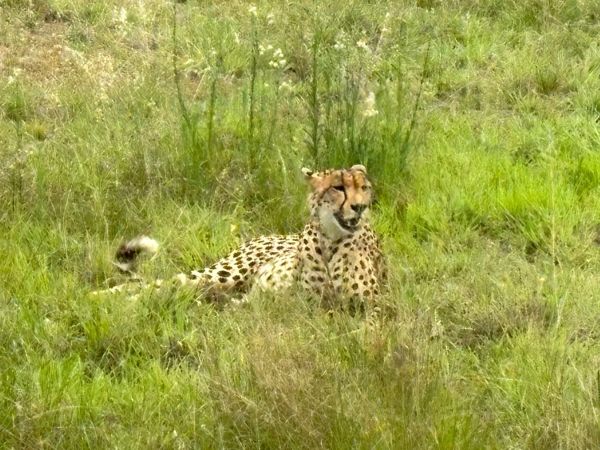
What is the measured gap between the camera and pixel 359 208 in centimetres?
446

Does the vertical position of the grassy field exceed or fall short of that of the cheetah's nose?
it falls short

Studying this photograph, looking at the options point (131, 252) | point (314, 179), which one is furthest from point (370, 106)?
point (131, 252)

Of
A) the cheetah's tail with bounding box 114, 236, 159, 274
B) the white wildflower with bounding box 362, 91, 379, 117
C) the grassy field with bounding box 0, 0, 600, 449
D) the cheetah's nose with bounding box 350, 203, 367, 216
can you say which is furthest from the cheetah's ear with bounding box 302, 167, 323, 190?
the cheetah's tail with bounding box 114, 236, 159, 274

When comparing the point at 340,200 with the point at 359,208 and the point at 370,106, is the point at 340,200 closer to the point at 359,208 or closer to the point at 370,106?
the point at 359,208

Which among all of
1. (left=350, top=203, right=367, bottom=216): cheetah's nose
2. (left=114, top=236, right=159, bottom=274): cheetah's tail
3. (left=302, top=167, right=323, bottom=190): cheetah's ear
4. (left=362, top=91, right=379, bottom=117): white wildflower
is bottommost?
(left=114, top=236, right=159, bottom=274): cheetah's tail

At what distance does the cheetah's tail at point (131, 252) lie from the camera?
15.2 feet

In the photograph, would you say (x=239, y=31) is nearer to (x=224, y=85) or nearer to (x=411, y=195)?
(x=224, y=85)

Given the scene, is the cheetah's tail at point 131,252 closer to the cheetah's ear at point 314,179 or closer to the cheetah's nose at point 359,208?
the cheetah's ear at point 314,179

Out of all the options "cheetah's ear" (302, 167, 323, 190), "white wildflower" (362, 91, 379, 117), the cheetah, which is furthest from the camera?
"white wildflower" (362, 91, 379, 117)

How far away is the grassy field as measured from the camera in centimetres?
330

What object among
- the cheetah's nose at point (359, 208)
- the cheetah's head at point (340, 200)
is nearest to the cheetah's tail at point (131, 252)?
the cheetah's head at point (340, 200)

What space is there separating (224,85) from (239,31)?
2.58 feet

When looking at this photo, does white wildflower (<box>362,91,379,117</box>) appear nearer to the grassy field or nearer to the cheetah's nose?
the grassy field

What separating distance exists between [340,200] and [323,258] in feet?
0.75
